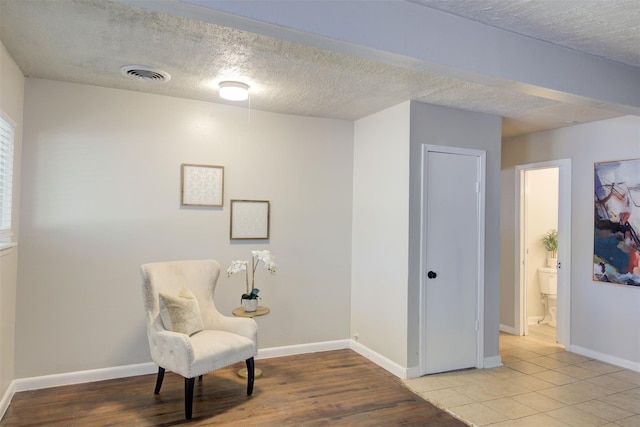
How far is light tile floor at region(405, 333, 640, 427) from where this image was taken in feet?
9.56

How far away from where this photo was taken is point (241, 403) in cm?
306

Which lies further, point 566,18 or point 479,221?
point 479,221

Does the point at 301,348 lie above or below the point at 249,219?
below

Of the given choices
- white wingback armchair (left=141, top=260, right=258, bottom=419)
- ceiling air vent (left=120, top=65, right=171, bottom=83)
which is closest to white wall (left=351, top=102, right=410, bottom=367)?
white wingback armchair (left=141, top=260, right=258, bottom=419)

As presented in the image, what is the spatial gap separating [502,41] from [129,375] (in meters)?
3.78

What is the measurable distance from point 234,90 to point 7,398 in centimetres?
283

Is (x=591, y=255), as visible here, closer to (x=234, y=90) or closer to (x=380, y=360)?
(x=380, y=360)

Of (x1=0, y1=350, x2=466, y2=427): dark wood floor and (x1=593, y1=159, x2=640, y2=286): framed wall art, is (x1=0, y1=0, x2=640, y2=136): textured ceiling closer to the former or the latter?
(x1=593, y1=159, x2=640, y2=286): framed wall art

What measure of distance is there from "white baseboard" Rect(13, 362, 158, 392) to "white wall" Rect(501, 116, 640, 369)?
14.3 feet

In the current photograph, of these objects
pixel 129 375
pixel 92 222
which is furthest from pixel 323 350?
pixel 92 222

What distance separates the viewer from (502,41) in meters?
2.27

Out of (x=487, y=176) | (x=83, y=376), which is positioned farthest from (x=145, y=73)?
(x=487, y=176)

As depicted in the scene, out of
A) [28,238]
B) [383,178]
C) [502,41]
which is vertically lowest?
[28,238]

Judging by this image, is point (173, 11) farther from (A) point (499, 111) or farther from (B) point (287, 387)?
(A) point (499, 111)
